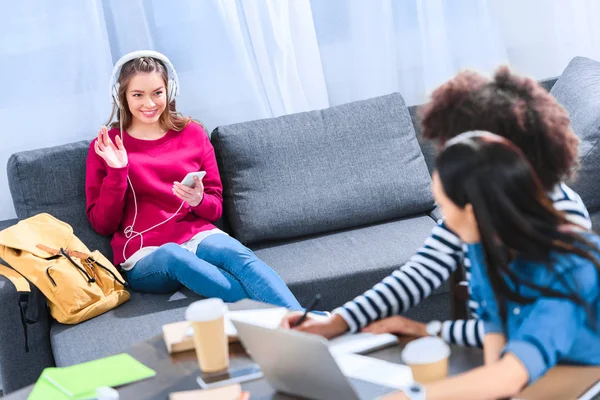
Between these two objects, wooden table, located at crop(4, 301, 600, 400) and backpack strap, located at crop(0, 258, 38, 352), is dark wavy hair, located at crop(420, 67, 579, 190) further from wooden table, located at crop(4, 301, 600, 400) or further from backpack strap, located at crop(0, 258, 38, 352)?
backpack strap, located at crop(0, 258, 38, 352)

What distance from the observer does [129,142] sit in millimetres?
2967

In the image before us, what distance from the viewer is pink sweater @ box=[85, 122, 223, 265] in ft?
9.40

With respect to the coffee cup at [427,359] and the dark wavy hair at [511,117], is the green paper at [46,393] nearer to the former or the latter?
the coffee cup at [427,359]

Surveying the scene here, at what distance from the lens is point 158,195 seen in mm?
2939

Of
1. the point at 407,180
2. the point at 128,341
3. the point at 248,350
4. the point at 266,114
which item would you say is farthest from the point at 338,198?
the point at 248,350

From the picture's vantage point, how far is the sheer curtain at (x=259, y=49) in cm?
320

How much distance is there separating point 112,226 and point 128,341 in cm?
61

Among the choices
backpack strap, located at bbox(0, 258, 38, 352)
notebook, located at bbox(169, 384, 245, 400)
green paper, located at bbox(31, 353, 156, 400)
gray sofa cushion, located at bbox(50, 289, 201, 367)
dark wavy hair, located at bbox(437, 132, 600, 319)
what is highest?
dark wavy hair, located at bbox(437, 132, 600, 319)

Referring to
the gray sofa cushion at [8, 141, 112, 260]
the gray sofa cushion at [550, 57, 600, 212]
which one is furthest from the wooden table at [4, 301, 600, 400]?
the gray sofa cushion at [550, 57, 600, 212]

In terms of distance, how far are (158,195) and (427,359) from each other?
5.98ft

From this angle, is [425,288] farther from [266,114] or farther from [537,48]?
[537,48]

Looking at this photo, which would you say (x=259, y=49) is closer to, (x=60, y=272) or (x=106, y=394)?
(x=60, y=272)

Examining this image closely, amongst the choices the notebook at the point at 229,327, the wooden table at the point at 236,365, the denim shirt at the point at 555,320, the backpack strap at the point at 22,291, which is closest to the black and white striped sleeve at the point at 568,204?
the denim shirt at the point at 555,320

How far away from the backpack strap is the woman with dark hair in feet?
5.19
